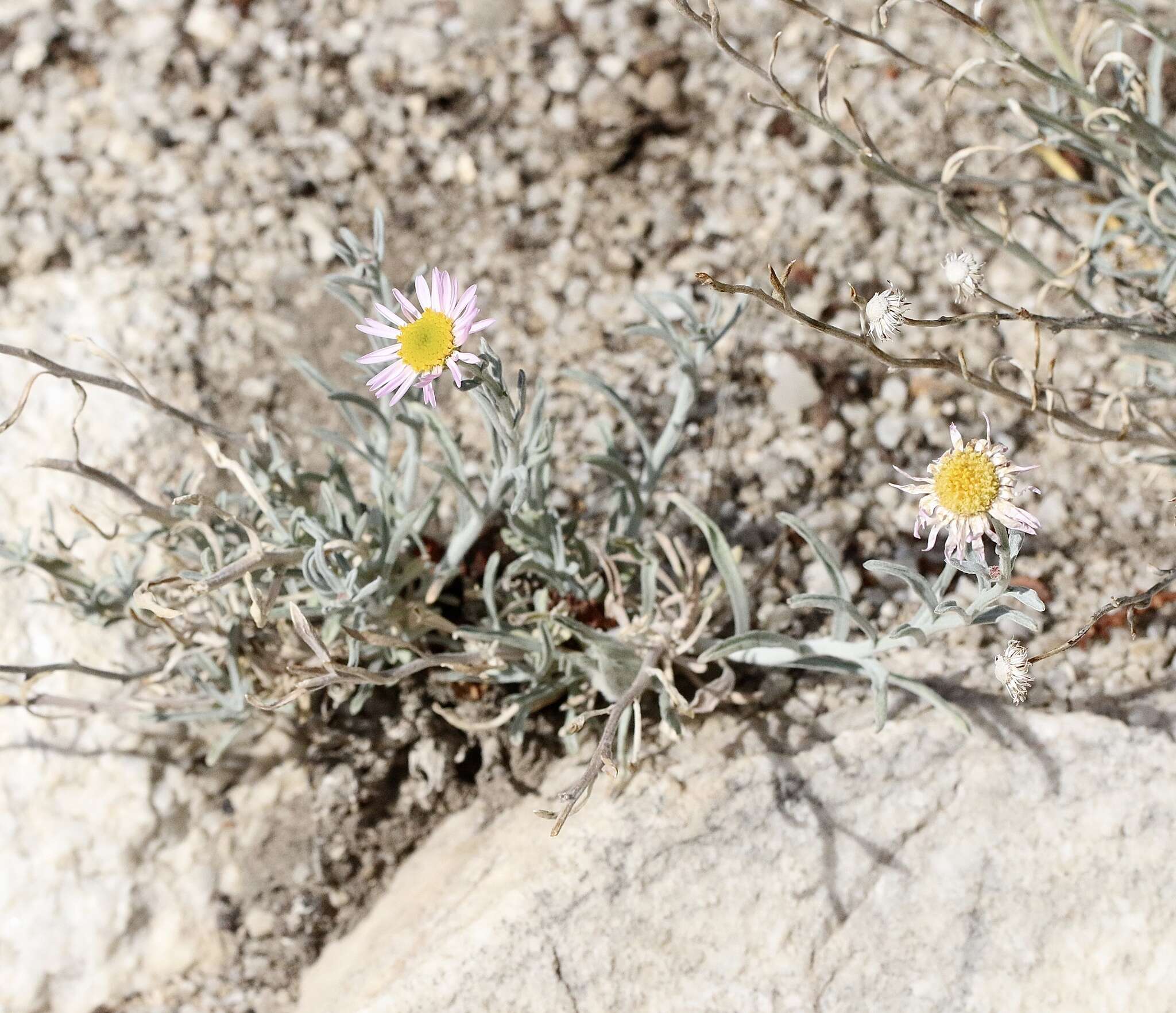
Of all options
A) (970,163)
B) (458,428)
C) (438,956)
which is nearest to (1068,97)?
(970,163)

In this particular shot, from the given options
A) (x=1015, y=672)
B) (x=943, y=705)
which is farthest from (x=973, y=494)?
(x=943, y=705)

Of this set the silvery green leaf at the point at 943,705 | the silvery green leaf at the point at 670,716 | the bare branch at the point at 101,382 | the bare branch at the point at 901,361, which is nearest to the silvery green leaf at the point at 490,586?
the silvery green leaf at the point at 670,716

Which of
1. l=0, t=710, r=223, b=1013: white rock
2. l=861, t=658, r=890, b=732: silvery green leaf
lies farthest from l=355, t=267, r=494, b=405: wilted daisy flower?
l=0, t=710, r=223, b=1013: white rock

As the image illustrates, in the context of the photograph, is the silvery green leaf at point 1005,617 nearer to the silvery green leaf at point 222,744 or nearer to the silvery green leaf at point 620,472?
the silvery green leaf at point 620,472

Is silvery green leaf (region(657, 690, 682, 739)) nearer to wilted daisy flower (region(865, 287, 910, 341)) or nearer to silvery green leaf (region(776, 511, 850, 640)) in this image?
silvery green leaf (region(776, 511, 850, 640))

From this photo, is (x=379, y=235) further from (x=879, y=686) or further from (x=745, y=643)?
(x=879, y=686)

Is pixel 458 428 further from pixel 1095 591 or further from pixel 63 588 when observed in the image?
pixel 1095 591

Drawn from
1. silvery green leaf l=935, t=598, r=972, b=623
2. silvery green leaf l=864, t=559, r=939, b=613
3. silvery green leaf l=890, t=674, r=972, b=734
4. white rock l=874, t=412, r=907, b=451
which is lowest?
silvery green leaf l=890, t=674, r=972, b=734
